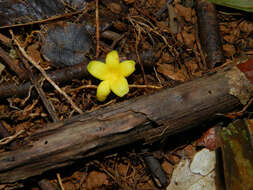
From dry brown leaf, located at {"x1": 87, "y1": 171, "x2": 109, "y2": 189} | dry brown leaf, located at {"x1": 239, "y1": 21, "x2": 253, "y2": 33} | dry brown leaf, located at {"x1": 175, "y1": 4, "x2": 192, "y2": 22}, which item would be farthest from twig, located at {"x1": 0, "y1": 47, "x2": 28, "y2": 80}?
dry brown leaf, located at {"x1": 239, "y1": 21, "x2": 253, "y2": 33}

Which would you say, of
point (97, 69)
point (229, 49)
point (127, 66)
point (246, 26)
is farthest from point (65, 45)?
point (246, 26)

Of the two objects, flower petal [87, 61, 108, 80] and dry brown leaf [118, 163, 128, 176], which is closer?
flower petal [87, 61, 108, 80]

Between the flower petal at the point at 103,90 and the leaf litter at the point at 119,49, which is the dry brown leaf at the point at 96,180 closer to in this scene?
the leaf litter at the point at 119,49

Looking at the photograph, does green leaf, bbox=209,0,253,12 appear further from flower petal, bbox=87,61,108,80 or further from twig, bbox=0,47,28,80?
twig, bbox=0,47,28,80

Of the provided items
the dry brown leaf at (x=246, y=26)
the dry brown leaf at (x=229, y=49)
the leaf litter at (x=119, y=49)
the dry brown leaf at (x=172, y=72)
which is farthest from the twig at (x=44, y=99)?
the dry brown leaf at (x=246, y=26)

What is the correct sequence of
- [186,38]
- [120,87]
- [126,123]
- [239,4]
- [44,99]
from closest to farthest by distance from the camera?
[126,123] < [120,87] < [44,99] < [239,4] < [186,38]

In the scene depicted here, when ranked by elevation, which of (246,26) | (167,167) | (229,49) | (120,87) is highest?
(246,26)

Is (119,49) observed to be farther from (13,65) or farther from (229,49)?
(229,49)
